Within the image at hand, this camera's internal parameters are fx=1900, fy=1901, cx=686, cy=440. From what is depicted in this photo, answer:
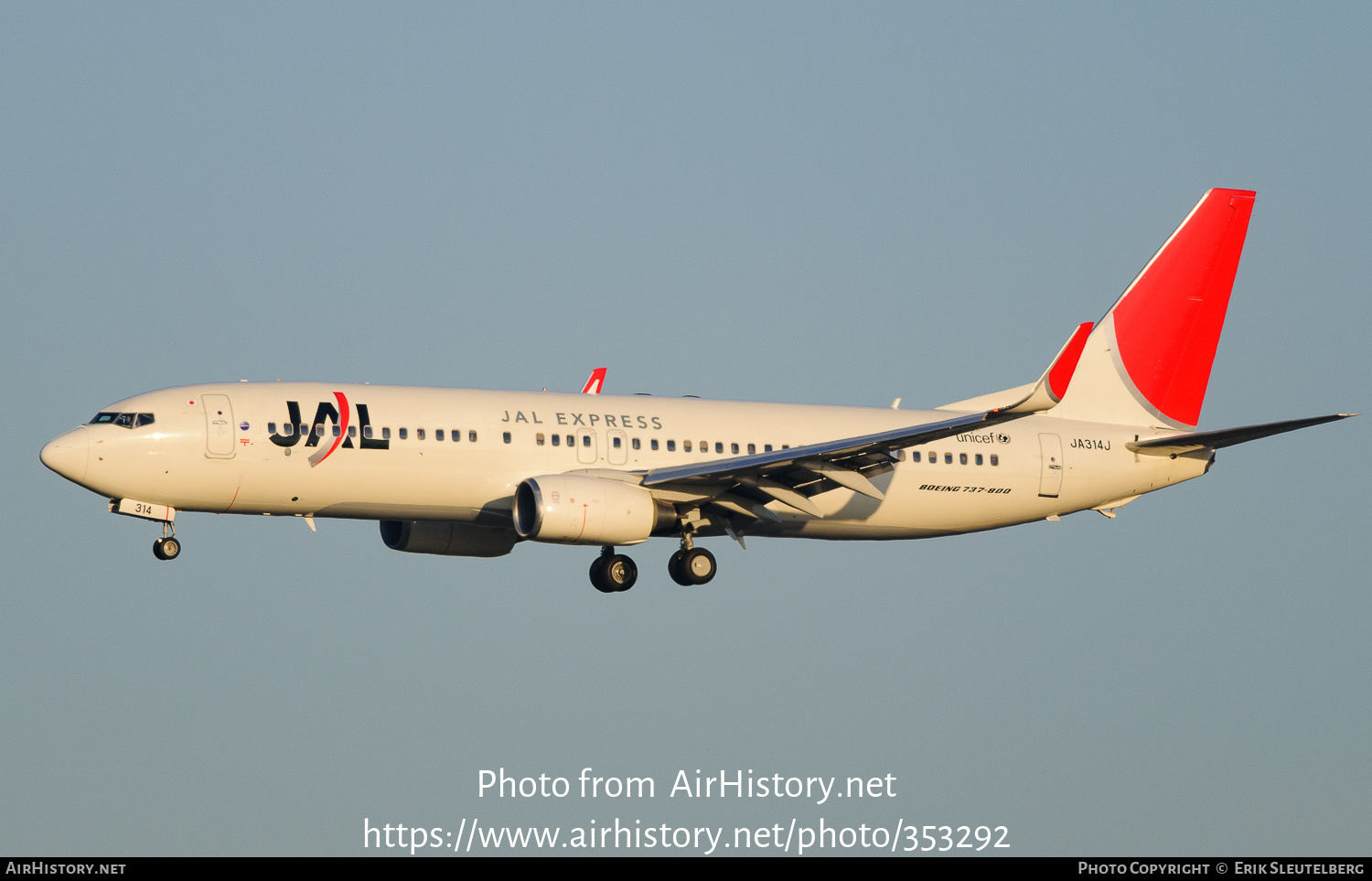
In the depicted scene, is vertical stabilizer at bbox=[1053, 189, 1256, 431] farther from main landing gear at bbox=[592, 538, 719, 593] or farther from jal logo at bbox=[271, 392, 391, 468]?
jal logo at bbox=[271, 392, 391, 468]

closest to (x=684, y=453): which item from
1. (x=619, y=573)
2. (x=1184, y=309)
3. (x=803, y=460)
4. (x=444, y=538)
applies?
(x=619, y=573)

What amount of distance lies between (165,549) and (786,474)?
15.1 m

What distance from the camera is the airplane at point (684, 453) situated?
4447cm

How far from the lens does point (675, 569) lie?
49.3 metres

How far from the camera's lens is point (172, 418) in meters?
44.5

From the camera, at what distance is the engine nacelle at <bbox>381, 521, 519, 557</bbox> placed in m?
50.6

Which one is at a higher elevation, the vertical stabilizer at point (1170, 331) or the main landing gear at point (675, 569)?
the vertical stabilizer at point (1170, 331)

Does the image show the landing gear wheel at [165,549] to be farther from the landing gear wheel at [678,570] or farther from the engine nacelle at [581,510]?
the landing gear wheel at [678,570]

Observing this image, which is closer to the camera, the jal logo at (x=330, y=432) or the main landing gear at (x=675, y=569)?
the jal logo at (x=330, y=432)

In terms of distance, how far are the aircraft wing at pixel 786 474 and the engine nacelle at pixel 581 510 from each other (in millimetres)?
1143

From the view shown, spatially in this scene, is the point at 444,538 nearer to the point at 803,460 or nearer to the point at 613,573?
the point at 613,573

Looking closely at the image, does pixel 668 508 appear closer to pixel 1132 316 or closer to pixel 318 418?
pixel 318 418

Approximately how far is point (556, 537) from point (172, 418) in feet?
30.8

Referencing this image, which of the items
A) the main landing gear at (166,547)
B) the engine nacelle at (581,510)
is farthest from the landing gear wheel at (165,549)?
the engine nacelle at (581,510)
